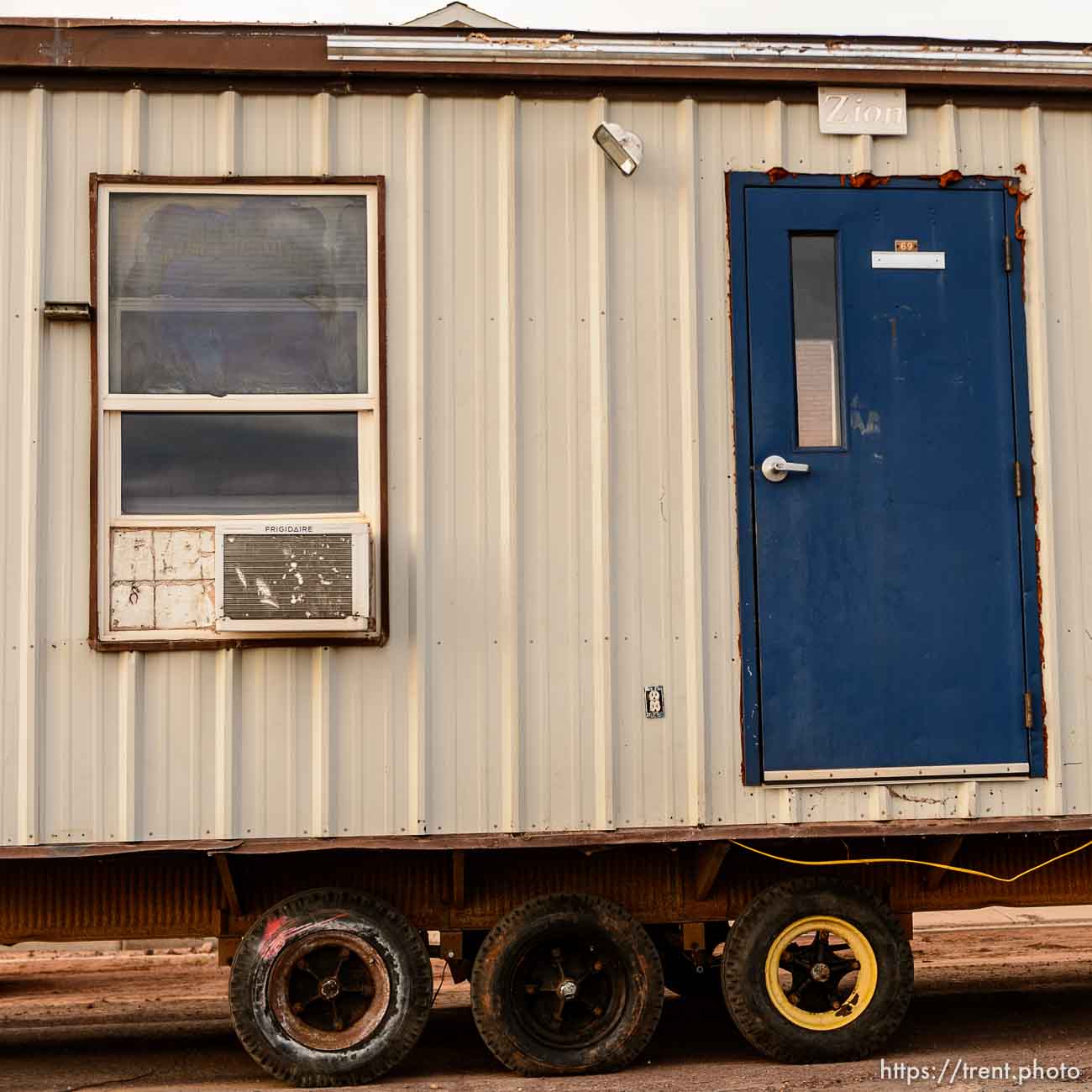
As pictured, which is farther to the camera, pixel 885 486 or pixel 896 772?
pixel 885 486

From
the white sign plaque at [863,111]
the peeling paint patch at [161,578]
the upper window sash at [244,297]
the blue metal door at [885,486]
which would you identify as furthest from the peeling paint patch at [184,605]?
the white sign plaque at [863,111]

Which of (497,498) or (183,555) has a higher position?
(497,498)

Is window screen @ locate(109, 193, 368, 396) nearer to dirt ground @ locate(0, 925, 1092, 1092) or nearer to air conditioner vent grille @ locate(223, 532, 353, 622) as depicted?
air conditioner vent grille @ locate(223, 532, 353, 622)

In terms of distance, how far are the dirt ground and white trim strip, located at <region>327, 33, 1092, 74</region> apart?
4.41m

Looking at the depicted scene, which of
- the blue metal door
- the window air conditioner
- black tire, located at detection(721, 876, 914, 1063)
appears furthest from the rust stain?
black tire, located at detection(721, 876, 914, 1063)

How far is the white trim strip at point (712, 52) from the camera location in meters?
6.31

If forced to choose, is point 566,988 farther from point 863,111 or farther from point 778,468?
point 863,111

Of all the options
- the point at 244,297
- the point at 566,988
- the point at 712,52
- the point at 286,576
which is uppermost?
the point at 712,52

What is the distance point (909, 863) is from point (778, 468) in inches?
74.6

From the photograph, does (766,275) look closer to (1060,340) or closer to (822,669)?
(1060,340)

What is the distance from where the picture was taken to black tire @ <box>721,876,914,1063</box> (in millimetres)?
6320

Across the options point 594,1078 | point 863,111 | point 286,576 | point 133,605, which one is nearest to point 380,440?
point 286,576

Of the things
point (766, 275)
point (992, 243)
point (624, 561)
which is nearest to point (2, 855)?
point (624, 561)

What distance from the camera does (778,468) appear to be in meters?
6.37
